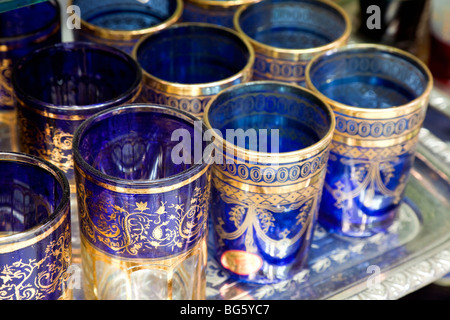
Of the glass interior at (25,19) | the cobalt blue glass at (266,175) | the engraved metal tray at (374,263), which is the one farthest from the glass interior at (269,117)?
the glass interior at (25,19)

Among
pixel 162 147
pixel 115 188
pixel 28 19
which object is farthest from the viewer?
pixel 28 19

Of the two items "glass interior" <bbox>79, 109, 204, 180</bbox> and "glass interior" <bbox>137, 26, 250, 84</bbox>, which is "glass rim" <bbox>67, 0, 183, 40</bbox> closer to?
"glass interior" <bbox>137, 26, 250, 84</bbox>

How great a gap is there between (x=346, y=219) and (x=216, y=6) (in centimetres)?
26

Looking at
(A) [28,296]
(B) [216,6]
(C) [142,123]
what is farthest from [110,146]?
(B) [216,6]

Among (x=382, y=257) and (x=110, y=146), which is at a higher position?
(x=110, y=146)

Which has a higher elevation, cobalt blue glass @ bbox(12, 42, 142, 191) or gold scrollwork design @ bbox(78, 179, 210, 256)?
cobalt blue glass @ bbox(12, 42, 142, 191)

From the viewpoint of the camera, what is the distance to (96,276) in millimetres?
607

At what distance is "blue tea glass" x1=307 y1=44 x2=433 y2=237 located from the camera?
0.65m

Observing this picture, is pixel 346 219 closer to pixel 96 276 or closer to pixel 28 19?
pixel 96 276

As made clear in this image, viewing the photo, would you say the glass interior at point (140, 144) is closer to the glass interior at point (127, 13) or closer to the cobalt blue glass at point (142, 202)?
the cobalt blue glass at point (142, 202)

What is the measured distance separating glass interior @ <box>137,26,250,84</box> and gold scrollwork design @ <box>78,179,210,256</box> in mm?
194

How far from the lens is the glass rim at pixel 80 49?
59 cm

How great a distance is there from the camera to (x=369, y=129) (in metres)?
0.65

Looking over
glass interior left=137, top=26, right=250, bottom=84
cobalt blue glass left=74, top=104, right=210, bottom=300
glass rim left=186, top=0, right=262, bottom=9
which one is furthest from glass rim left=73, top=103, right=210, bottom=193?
glass rim left=186, top=0, right=262, bottom=9
